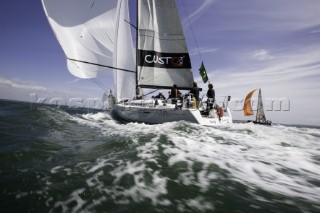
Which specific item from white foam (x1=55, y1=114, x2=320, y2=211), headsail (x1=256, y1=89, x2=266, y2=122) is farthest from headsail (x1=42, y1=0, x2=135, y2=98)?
headsail (x1=256, y1=89, x2=266, y2=122)

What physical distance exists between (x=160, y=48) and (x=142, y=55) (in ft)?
4.31

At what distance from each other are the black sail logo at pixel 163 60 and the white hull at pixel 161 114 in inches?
125

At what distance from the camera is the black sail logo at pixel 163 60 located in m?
13.7

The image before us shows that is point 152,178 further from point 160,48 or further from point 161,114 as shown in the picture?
point 160,48

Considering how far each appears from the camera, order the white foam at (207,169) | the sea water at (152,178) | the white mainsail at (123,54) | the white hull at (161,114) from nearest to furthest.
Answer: the sea water at (152,178), the white foam at (207,169), the white hull at (161,114), the white mainsail at (123,54)

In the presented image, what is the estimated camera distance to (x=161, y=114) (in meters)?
10.7

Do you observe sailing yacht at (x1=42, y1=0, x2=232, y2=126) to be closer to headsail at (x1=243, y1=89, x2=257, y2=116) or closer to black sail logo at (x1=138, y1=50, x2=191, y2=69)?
black sail logo at (x1=138, y1=50, x2=191, y2=69)

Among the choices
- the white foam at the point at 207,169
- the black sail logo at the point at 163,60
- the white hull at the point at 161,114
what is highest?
the black sail logo at the point at 163,60

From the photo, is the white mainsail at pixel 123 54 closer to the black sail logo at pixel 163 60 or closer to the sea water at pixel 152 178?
the black sail logo at pixel 163 60

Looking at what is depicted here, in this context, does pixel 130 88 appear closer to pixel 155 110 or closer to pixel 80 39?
pixel 80 39

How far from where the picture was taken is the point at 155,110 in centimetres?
1080

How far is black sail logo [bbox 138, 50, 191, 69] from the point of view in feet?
44.9

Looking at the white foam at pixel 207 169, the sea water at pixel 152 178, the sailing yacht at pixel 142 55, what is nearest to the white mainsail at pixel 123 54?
the sailing yacht at pixel 142 55

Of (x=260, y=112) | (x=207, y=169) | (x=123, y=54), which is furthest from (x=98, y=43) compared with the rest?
(x=260, y=112)
